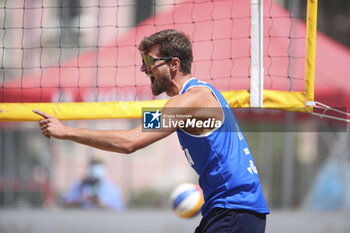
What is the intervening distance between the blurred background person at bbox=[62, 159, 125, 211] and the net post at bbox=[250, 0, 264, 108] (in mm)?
4084

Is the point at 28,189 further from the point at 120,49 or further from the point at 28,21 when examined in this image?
the point at 28,21

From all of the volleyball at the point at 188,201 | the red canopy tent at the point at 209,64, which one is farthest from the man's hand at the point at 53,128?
the red canopy tent at the point at 209,64

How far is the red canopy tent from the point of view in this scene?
6617 millimetres

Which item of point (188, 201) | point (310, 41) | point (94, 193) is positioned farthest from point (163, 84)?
point (94, 193)

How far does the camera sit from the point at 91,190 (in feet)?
24.4

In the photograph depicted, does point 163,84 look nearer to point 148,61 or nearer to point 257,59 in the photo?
point 148,61

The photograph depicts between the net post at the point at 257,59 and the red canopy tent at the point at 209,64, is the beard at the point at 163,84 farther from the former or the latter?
the red canopy tent at the point at 209,64

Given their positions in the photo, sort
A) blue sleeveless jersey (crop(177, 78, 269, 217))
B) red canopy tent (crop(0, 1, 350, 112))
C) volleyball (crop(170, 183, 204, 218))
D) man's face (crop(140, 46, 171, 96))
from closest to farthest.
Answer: blue sleeveless jersey (crop(177, 78, 269, 217)) < man's face (crop(140, 46, 171, 96)) < volleyball (crop(170, 183, 204, 218)) < red canopy tent (crop(0, 1, 350, 112))

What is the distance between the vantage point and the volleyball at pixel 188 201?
4.85 m

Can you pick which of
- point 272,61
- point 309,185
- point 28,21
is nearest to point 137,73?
point 272,61

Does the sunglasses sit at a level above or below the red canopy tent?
below

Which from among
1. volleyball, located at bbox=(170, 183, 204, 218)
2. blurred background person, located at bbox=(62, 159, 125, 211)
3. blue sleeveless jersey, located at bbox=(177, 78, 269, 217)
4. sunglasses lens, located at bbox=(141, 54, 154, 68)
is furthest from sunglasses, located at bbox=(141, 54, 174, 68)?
blurred background person, located at bbox=(62, 159, 125, 211)

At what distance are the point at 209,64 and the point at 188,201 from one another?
2.37 meters

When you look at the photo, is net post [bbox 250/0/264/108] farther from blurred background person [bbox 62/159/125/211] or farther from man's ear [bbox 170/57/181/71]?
blurred background person [bbox 62/159/125/211]
